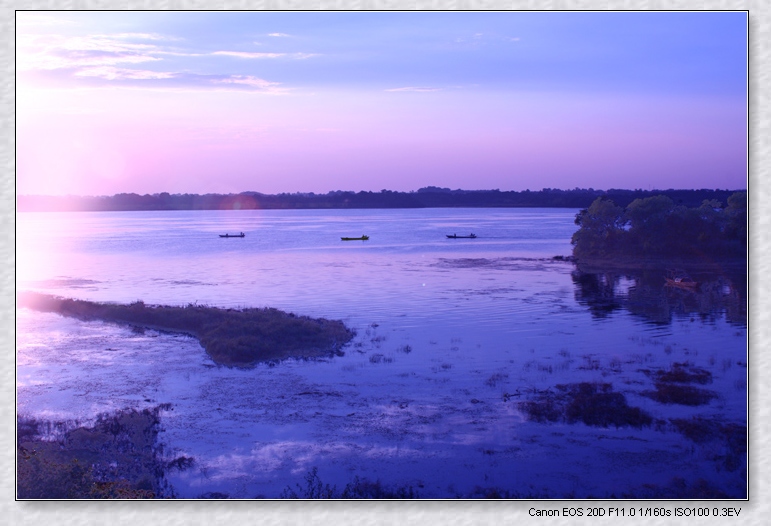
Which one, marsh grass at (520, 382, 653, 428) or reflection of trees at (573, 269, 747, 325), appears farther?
reflection of trees at (573, 269, 747, 325)

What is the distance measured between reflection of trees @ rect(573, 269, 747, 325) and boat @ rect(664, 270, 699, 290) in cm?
32

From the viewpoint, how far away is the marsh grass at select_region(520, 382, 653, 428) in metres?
13.9

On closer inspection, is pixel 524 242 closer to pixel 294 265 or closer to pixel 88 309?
pixel 294 265

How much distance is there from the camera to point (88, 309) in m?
27.7

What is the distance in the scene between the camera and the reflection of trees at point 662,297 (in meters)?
26.8

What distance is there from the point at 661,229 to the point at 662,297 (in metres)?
17.4

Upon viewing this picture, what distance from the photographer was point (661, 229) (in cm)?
4722

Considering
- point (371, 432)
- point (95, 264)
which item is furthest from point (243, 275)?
point (371, 432)

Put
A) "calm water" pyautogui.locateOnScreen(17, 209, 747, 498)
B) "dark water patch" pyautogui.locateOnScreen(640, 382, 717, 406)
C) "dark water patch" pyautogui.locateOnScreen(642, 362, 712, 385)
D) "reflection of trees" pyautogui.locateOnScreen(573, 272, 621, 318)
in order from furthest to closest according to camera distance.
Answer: "reflection of trees" pyautogui.locateOnScreen(573, 272, 621, 318) < "dark water patch" pyautogui.locateOnScreen(642, 362, 712, 385) < "dark water patch" pyautogui.locateOnScreen(640, 382, 717, 406) < "calm water" pyautogui.locateOnScreen(17, 209, 747, 498)

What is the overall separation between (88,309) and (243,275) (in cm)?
1718

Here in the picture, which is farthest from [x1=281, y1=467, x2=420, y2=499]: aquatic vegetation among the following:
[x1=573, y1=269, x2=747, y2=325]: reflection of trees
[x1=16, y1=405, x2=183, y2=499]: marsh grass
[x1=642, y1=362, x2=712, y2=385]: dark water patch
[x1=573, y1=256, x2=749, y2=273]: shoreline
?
[x1=573, y1=256, x2=749, y2=273]: shoreline

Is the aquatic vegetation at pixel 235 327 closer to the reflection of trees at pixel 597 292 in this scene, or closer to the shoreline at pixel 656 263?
the reflection of trees at pixel 597 292

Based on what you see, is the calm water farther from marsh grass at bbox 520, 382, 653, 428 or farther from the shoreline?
the shoreline

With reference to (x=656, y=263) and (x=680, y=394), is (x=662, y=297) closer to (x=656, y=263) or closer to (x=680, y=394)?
(x=656, y=263)
